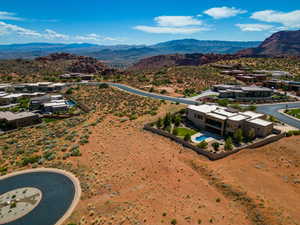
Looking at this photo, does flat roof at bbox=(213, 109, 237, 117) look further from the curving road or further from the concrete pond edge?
the concrete pond edge

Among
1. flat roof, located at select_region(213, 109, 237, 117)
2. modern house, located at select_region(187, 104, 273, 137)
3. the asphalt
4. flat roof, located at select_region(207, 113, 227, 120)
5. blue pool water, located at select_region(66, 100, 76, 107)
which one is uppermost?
flat roof, located at select_region(213, 109, 237, 117)

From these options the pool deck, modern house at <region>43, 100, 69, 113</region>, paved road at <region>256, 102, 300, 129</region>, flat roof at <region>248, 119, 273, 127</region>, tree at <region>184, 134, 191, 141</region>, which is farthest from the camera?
modern house at <region>43, 100, 69, 113</region>

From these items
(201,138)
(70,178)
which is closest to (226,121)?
(201,138)

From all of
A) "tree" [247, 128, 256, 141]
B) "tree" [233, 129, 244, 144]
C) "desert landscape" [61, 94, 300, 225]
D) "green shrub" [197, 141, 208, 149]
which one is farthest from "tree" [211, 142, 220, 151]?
"tree" [247, 128, 256, 141]

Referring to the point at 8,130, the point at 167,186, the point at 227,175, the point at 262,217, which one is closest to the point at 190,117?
the point at 227,175

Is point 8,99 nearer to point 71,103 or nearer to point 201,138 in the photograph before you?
point 71,103

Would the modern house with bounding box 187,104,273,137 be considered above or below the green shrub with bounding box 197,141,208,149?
above

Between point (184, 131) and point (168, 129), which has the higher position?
point (168, 129)
